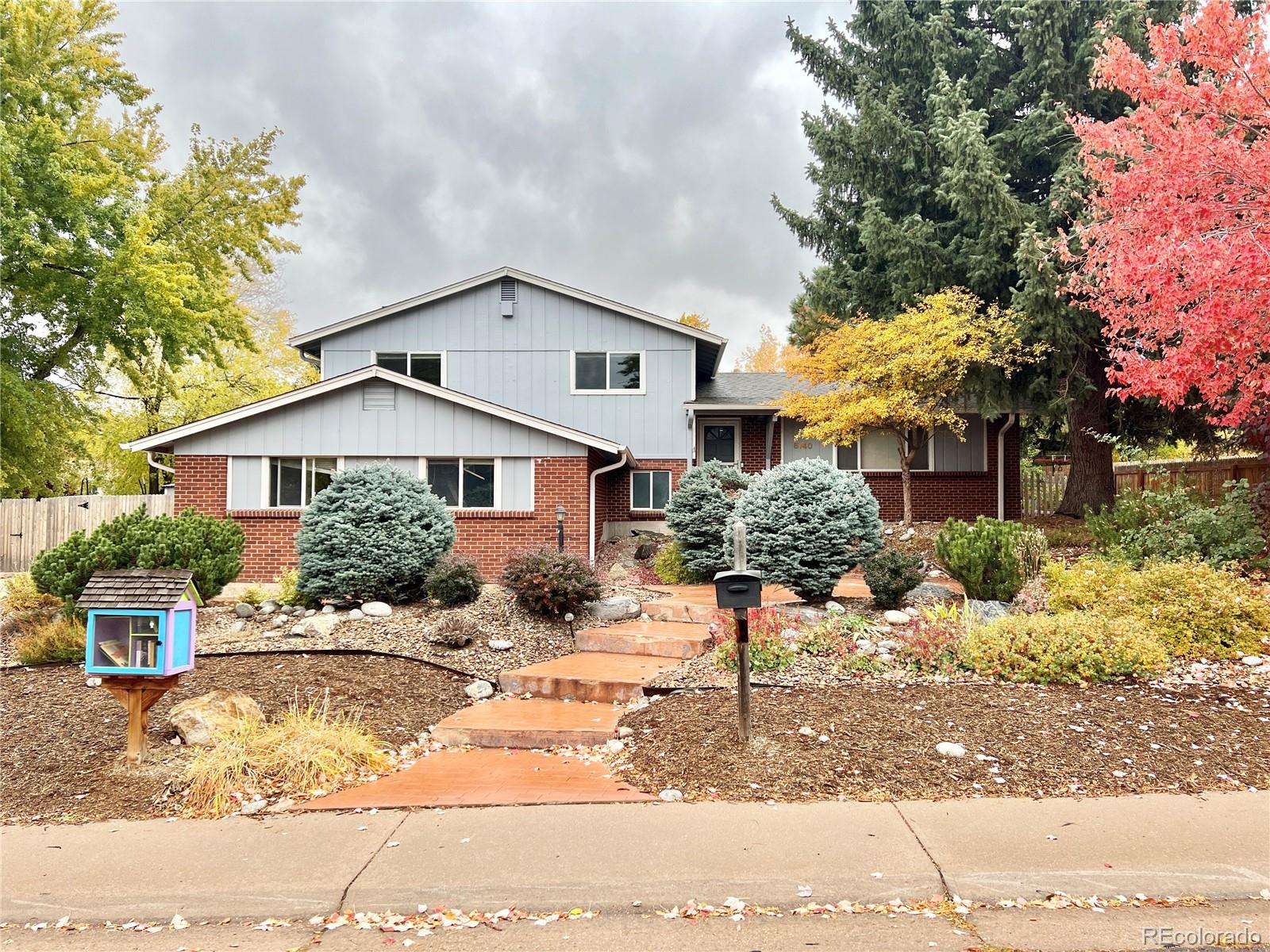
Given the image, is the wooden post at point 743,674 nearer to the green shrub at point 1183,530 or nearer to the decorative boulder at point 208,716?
the decorative boulder at point 208,716

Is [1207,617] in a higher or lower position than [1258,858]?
higher

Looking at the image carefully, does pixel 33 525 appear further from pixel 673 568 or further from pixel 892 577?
pixel 892 577

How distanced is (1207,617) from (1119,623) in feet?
3.19

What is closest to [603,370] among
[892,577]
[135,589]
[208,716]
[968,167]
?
[968,167]

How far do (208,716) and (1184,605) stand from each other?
8082mm

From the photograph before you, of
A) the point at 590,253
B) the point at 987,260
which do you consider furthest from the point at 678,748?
the point at 590,253

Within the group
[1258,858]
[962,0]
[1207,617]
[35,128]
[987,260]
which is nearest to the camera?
[1258,858]

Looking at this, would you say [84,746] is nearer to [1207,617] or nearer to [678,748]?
[678,748]

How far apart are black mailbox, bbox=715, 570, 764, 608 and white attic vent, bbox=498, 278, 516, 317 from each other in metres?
13.3

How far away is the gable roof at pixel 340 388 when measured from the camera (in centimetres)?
1221

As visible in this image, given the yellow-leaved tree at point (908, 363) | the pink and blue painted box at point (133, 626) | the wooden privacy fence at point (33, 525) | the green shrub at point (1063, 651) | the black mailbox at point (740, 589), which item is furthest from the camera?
the wooden privacy fence at point (33, 525)

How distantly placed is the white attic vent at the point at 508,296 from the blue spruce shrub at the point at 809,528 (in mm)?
9506

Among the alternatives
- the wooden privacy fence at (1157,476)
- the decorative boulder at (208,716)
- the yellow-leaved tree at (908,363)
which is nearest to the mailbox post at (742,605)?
the decorative boulder at (208,716)

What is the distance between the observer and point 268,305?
30500mm
